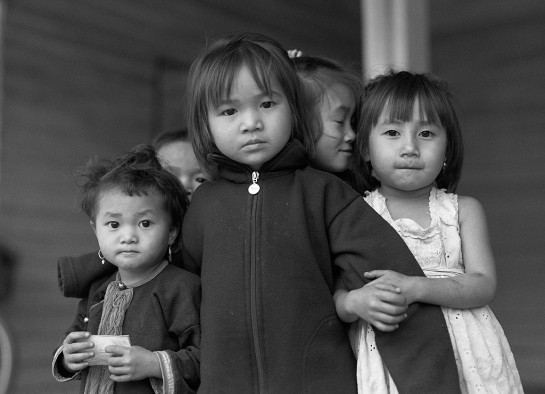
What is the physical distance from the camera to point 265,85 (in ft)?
6.07

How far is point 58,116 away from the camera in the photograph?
5770 mm

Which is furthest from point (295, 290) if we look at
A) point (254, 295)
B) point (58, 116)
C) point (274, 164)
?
point (58, 116)

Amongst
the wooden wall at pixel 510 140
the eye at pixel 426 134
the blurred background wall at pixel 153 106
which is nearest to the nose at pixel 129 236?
the eye at pixel 426 134

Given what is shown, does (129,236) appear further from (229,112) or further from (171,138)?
(171,138)

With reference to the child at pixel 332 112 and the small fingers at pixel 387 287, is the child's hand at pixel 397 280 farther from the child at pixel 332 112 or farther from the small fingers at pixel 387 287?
the child at pixel 332 112

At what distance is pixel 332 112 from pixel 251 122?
0.30 meters

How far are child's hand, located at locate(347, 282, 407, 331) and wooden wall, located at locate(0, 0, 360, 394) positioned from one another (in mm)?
3932

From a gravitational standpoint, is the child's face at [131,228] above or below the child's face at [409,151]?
below

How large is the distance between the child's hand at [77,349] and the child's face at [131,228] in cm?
20

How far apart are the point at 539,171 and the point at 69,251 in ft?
13.5

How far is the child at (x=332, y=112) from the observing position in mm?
2045

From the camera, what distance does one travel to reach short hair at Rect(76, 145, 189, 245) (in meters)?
1.98

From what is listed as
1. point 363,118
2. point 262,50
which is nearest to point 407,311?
→ point 363,118

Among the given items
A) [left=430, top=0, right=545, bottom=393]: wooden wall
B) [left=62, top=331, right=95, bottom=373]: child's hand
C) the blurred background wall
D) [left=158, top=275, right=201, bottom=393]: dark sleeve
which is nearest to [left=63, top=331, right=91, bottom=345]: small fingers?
[left=62, top=331, right=95, bottom=373]: child's hand
